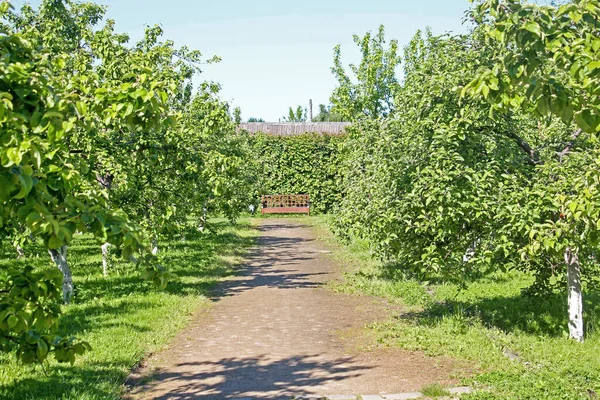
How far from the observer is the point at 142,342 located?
8586 millimetres

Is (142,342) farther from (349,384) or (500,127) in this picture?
(500,127)

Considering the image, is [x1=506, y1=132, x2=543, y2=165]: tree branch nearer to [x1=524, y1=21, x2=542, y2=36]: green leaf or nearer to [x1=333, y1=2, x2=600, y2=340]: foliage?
[x1=333, y1=2, x2=600, y2=340]: foliage

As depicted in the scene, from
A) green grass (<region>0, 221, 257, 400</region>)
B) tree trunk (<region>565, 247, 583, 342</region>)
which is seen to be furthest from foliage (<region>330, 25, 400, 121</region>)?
tree trunk (<region>565, 247, 583, 342</region>)

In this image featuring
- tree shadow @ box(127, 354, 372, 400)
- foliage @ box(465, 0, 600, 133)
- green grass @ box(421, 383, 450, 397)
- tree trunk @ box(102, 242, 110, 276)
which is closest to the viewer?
foliage @ box(465, 0, 600, 133)

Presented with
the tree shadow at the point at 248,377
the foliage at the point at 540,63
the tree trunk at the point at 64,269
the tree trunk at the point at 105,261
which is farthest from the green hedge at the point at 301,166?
the foliage at the point at 540,63

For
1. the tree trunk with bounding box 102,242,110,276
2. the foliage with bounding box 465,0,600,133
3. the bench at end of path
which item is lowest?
the bench at end of path

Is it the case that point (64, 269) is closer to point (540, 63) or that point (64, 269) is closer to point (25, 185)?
point (25, 185)

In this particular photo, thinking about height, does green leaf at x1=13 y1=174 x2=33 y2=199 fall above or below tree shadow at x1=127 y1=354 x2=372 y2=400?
above

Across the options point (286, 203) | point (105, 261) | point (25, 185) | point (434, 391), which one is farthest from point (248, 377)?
point (286, 203)

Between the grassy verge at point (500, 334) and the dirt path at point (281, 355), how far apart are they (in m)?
0.45

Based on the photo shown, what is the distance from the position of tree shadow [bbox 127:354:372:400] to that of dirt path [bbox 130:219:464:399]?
10mm

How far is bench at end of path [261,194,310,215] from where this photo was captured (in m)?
34.6

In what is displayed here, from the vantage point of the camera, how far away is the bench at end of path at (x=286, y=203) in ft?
114

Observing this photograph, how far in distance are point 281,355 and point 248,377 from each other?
Answer: 1.02m
